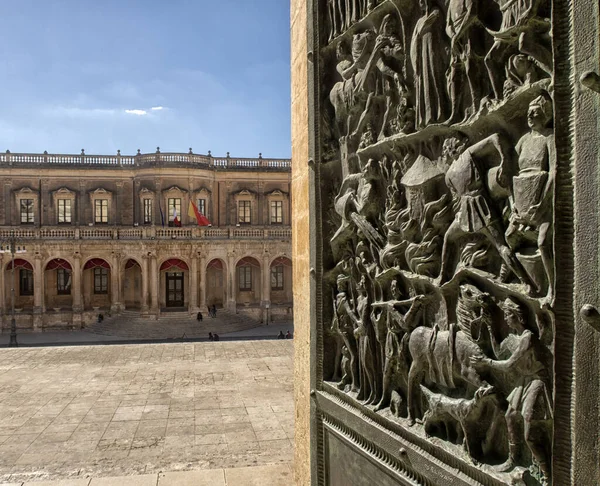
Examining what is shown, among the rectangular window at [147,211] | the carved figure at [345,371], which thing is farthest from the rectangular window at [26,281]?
the carved figure at [345,371]

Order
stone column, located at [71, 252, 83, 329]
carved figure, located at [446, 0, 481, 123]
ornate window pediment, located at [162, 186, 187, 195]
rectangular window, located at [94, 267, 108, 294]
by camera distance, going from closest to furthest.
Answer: carved figure, located at [446, 0, 481, 123] → stone column, located at [71, 252, 83, 329] → rectangular window, located at [94, 267, 108, 294] → ornate window pediment, located at [162, 186, 187, 195]

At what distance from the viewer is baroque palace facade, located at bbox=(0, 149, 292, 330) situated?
117 feet

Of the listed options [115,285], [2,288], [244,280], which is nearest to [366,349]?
[115,285]

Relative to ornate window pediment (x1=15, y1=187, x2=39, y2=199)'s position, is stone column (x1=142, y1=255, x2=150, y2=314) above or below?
below

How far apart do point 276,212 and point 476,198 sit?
1551 inches

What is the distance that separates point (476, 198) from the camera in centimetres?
271

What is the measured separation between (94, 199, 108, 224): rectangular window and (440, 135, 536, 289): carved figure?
129 ft

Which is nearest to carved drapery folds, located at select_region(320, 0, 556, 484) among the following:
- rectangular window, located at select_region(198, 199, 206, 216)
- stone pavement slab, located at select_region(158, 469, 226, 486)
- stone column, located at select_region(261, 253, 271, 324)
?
stone pavement slab, located at select_region(158, 469, 226, 486)

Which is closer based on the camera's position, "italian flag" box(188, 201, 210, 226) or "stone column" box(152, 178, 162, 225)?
"italian flag" box(188, 201, 210, 226)

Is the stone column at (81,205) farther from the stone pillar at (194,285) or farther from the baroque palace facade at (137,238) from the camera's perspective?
the stone pillar at (194,285)

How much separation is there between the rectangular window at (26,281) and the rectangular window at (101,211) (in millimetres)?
5845

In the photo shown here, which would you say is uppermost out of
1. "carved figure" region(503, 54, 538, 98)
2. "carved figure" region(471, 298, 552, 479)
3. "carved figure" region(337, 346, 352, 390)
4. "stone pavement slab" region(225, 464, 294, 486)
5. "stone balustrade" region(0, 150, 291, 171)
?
"stone balustrade" region(0, 150, 291, 171)

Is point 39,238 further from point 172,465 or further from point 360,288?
point 360,288

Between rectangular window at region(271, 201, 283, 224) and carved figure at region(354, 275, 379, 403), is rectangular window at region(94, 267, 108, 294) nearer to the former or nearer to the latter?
rectangular window at region(271, 201, 283, 224)
